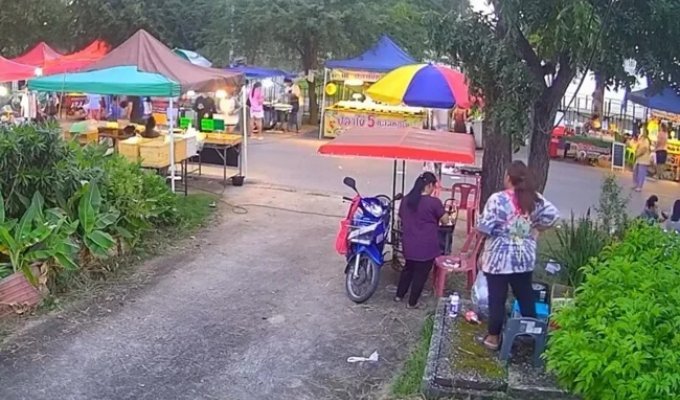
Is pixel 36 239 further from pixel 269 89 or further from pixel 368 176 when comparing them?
pixel 269 89

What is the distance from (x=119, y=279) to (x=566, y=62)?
5737 millimetres

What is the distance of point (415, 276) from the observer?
7676 millimetres

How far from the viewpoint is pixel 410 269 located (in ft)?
25.3

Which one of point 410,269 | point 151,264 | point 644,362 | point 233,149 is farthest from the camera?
point 233,149

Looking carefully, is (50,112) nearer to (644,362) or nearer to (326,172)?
(326,172)

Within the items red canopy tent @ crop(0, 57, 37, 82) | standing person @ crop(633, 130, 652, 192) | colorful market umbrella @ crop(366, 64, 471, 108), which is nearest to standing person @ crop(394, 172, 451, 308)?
colorful market umbrella @ crop(366, 64, 471, 108)

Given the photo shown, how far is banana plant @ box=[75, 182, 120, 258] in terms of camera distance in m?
8.07

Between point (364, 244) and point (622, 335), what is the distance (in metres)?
3.89

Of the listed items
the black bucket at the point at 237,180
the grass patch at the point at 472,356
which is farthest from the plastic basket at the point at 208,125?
the grass patch at the point at 472,356

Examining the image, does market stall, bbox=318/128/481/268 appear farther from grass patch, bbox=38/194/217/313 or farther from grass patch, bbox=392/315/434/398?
grass patch, bbox=38/194/217/313

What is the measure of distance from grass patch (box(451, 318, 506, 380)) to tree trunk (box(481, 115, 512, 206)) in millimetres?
4214

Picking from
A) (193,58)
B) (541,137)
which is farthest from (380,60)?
(541,137)

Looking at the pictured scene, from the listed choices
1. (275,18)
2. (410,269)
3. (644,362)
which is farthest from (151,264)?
(275,18)

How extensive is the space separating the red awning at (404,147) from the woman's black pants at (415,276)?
103 cm
